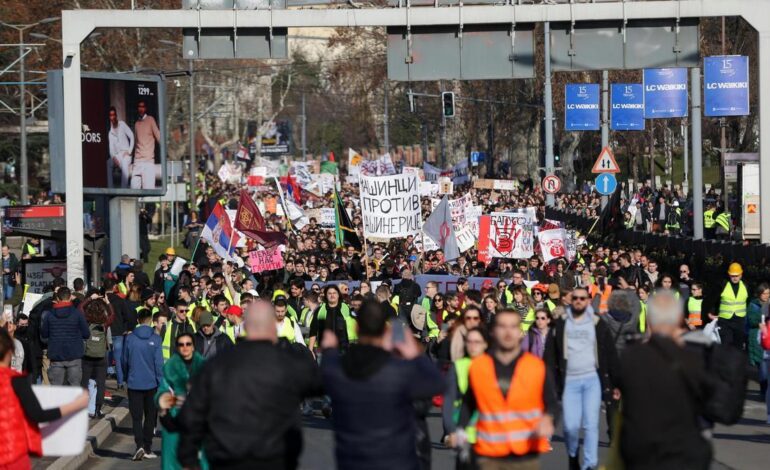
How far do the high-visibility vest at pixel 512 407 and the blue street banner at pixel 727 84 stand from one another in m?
22.5

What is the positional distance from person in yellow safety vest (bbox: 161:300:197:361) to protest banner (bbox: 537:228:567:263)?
12.9 metres

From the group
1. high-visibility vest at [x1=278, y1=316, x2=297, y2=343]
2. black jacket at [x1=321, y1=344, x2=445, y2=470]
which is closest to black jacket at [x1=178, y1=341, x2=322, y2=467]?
black jacket at [x1=321, y1=344, x2=445, y2=470]

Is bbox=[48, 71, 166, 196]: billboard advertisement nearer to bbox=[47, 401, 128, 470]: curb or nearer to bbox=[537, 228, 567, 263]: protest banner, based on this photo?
bbox=[537, 228, 567, 263]: protest banner

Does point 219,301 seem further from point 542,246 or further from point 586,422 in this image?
point 542,246

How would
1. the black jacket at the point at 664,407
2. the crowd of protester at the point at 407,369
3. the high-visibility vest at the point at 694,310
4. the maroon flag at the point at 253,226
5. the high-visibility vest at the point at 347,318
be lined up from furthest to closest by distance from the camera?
the maroon flag at the point at 253,226, the high-visibility vest at the point at 694,310, the high-visibility vest at the point at 347,318, the crowd of protester at the point at 407,369, the black jacket at the point at 664,407

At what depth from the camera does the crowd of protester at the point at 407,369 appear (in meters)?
7.84

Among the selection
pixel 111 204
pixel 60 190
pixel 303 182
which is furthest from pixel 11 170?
pixel 60 190

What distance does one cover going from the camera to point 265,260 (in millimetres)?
29094

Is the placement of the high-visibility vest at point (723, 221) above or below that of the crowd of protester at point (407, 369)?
above

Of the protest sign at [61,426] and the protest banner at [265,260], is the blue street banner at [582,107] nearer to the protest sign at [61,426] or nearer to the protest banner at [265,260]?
the protest banner at [265,260]

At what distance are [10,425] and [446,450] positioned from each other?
7.13 metres

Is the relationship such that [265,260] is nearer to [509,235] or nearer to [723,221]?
[509,235]

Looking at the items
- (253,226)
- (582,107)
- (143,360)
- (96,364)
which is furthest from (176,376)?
(582,107)

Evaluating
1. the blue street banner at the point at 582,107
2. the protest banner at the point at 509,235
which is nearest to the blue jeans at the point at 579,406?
the protest banner at the point at 509,235
